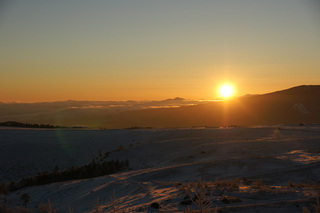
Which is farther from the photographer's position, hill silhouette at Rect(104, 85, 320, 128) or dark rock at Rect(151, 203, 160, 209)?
hill silhouette at Rect(104, 85, 320, 128)

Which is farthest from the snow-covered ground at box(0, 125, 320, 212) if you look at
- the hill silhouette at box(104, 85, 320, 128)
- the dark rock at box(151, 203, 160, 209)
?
the hill silhouette at box(104, 85, 320, 128)

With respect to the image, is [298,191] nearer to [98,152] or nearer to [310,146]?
[310,146]

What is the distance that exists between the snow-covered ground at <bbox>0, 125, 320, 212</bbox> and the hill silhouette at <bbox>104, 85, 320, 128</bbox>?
856 inches

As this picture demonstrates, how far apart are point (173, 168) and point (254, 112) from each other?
38.9 m

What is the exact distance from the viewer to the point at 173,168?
11789mm

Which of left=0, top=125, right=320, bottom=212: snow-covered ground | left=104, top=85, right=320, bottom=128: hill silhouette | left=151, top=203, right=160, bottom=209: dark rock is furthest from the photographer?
left=104, top=85, right=320, bottom=128: hill silhouette

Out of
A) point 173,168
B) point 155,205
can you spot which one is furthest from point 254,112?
point 155,205

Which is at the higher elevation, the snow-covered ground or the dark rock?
the dark rock

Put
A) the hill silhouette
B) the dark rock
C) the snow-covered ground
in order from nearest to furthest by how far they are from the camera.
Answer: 1. the dark rock
2. the snow-covered ground
3. the hill silhouette

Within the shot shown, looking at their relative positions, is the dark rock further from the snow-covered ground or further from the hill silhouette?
the hill silhouette

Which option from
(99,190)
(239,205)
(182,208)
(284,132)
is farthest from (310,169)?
(284,132)

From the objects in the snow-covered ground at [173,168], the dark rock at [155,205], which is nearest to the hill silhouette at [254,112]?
the snow-covered ground at [173,168]

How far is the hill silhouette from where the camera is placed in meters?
43.9

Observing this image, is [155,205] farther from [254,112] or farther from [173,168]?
[254,112]
